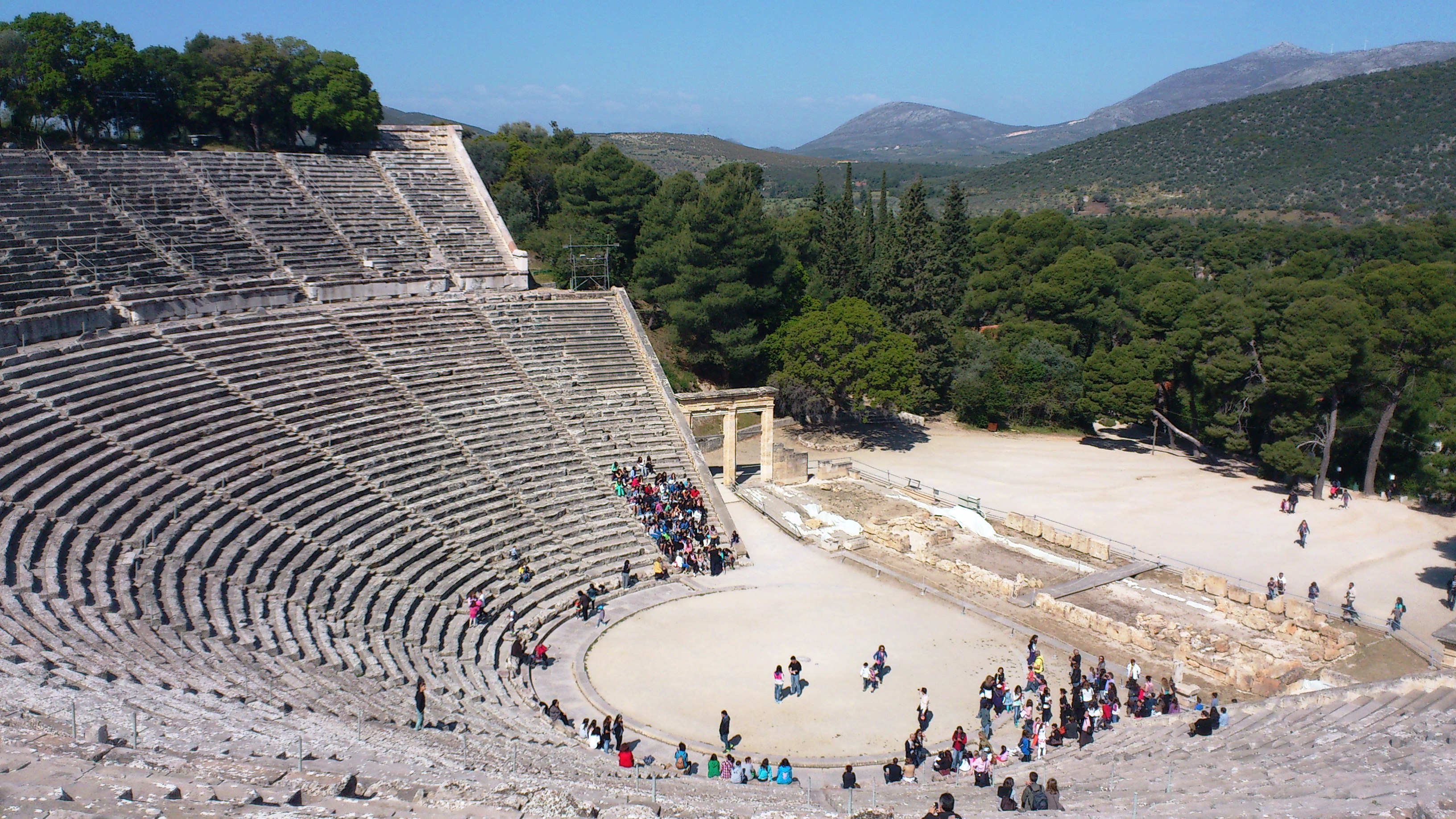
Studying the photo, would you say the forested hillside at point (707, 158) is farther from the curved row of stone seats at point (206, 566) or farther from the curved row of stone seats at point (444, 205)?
the curved row of stone seats at point (206, 566)

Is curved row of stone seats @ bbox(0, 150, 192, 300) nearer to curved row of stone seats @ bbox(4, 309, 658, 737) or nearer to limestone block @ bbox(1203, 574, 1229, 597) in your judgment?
curved row of stone seats @ bbox(4, 309, 658, 737)

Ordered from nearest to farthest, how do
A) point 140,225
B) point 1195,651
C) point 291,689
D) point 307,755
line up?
1. point 307,755
2. point 291,689
3. point 1195,651
4. point 140,225

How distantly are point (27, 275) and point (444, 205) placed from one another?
16025 mm

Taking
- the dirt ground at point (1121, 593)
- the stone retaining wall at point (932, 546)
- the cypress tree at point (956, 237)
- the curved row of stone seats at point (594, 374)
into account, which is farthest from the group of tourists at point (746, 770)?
the cypress tree at point (956, 237)

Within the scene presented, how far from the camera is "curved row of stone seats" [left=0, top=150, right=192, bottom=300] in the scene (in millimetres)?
24750

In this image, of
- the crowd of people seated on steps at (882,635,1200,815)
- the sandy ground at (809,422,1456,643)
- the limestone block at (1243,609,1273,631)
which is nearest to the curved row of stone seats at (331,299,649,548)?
the crowd of people seated on steps at (882,635,1200,815)

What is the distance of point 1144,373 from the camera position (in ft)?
135

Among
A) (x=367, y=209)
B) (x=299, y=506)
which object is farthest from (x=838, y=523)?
(x=367, y=209)

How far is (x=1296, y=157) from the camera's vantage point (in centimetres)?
10931

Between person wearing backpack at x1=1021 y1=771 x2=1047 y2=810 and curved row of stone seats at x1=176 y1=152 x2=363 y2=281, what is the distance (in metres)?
26.3

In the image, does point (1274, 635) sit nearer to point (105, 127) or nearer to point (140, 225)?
point (140, 225)

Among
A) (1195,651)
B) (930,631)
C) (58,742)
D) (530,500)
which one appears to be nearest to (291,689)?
(58,742)

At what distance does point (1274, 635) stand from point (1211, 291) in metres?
24.1

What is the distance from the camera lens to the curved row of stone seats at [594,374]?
28344mm
